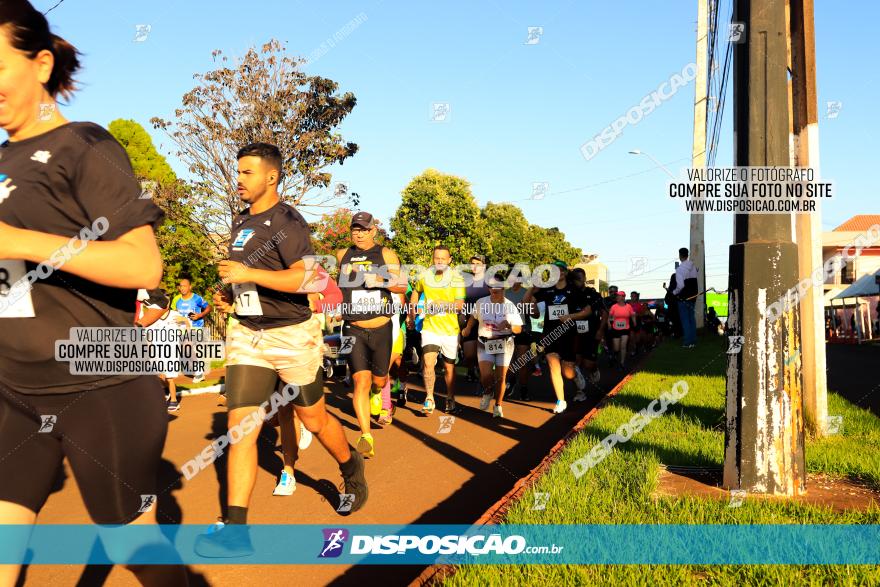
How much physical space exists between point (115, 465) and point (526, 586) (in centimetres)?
185

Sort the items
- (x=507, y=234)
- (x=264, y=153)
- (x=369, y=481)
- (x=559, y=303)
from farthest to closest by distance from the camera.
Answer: (x=507, y=234), (x=559, y=303), (x=369, y=481), (x=264, y=153)

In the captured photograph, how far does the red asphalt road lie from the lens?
14.0ft

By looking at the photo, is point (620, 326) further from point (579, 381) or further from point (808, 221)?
point (808, 221)

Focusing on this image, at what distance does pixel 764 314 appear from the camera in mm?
4793

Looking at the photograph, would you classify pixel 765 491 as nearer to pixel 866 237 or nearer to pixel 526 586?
pixel 526 586

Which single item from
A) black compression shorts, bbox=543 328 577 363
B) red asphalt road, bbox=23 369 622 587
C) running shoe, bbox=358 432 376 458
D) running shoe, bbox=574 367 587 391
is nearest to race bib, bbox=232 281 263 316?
red asphalt road, bbox=23 369 622 587

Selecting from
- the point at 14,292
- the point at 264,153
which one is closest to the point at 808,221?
the point at 264,153

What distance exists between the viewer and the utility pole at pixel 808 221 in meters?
6.71

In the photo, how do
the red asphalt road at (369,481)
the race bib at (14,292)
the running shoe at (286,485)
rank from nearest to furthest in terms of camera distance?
1. the race bib at (14,292)
2. the red asphalt road at (369,481)
3. the running shoe at (286,485)

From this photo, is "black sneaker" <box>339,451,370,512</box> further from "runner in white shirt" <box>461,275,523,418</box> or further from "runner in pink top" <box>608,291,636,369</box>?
"runner in pink top" <box>608,291,636,369</box>

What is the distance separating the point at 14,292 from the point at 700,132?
28.4 metres

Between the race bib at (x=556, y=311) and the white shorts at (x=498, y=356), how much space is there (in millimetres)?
828

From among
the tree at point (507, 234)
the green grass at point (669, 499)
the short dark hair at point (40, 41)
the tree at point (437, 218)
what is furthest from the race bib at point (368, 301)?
the tree at point (507, 234)

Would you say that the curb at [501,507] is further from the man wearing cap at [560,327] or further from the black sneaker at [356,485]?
the man wearing cap at [560,327]
